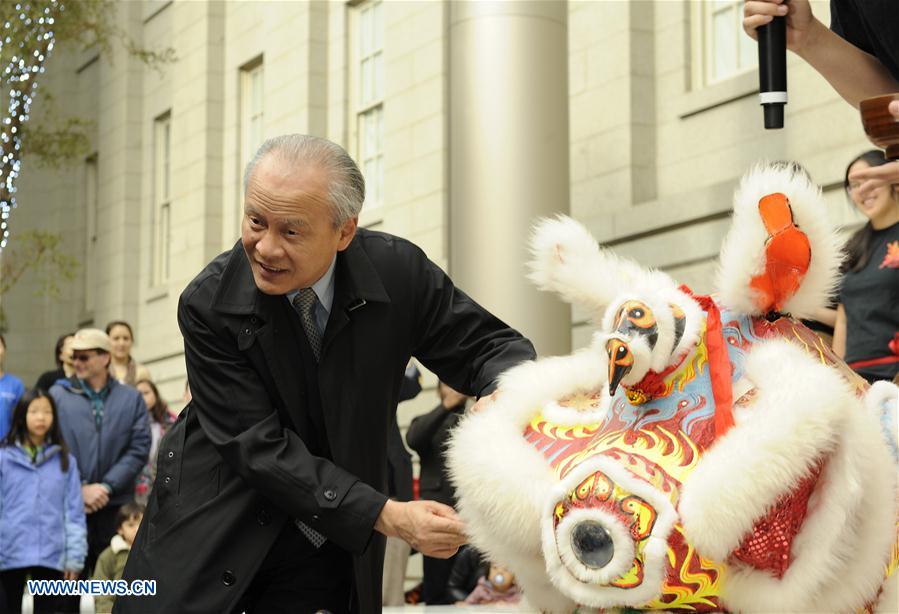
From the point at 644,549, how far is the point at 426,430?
5.49 meters

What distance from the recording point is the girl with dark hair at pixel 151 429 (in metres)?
8.23

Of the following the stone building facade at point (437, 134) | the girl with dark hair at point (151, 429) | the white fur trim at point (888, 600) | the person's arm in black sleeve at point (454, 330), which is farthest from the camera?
the girl with dark hair at point (151, 429)

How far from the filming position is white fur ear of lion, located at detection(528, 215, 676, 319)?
2.67 metres

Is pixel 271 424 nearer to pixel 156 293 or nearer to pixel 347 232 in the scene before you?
pixel 347 232

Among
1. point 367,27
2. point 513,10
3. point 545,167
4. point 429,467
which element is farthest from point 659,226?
point 367,27

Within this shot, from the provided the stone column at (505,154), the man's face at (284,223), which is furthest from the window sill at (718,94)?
the man's face at (284,223)

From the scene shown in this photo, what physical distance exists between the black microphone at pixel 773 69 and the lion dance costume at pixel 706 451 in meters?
0.25

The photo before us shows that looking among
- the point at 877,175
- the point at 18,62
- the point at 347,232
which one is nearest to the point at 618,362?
the point at 877,175

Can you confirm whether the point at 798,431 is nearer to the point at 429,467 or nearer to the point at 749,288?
the point at 749,288

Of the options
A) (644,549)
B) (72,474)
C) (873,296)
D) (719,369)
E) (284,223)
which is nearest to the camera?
(644,549)

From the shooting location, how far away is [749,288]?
252 cm

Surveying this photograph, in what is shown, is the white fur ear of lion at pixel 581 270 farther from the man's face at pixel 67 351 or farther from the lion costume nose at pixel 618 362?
the man's face at pixel 67 351

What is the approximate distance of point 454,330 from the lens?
3.33 meters

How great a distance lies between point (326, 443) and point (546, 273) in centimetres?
78
